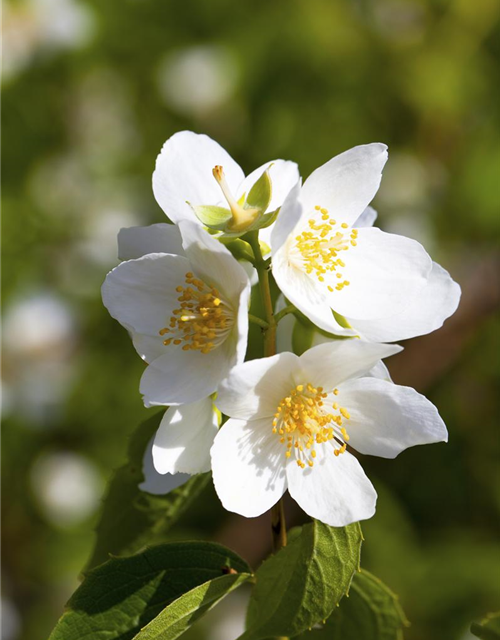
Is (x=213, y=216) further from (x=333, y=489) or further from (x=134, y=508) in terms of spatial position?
(x=134, y=508)

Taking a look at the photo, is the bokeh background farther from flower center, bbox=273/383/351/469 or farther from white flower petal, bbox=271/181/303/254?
white flower petal, bbox=271/181/303/254

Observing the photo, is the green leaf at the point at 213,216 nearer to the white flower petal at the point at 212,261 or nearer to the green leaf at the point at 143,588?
the white flower petal at the point at 212,261

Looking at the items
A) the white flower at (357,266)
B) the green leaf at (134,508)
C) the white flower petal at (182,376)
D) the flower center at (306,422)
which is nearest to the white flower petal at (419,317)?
the white flower at (357,266)

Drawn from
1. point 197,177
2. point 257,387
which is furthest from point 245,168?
point 257,387

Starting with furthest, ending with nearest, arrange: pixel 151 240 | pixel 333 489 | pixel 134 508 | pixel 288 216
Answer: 1. pixel 134 508
2. pixel 151 240
3. pixel 333 489
4. pixel 288 216

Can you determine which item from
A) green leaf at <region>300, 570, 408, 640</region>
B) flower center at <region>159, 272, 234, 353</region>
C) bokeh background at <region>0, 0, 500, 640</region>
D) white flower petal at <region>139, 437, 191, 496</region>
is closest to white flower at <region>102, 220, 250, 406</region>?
flower center at <region>159, 272, 234, 353</region>
